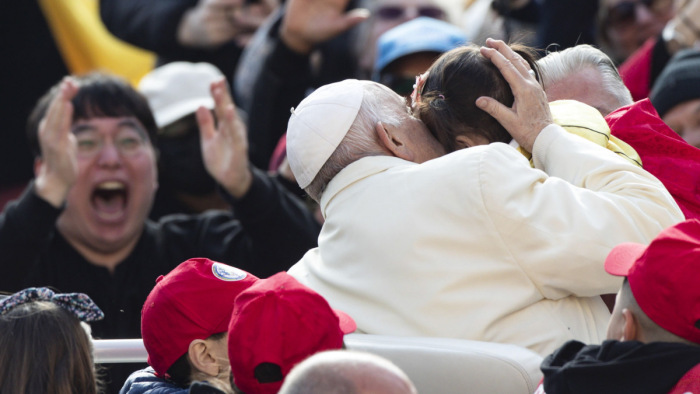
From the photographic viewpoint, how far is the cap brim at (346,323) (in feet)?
8.22

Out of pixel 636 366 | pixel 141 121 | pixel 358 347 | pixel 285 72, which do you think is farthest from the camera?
pixel 285 72

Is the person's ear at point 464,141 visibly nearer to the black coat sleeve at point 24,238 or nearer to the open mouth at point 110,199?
the black coat sleeve at point 24,238

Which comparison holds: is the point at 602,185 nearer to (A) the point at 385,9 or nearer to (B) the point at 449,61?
(B) the point at 449,61

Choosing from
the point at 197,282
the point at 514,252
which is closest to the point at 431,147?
the point at 514,252

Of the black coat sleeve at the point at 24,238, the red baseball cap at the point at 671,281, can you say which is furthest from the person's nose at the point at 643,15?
the red baseball cap at the point at 671,281

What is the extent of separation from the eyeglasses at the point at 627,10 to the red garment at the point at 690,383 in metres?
3.85

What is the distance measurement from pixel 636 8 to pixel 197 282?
3.60 meters

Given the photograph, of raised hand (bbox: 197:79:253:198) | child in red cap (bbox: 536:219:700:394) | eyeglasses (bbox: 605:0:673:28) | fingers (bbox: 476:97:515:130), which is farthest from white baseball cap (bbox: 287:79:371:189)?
eyeglasses (bbox: 605:0:673:28)

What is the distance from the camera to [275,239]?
4.87 m

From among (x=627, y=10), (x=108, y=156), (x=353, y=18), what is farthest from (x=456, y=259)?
(x=627, y=10)

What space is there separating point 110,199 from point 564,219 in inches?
121

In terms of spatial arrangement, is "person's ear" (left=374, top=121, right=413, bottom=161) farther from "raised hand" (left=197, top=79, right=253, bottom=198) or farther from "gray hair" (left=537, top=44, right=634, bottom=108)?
"raised hand" (left=197, top=79, right=253, bottom=198)

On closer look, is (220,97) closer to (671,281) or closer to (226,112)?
(226,112)

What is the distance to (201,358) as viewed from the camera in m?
2.82
